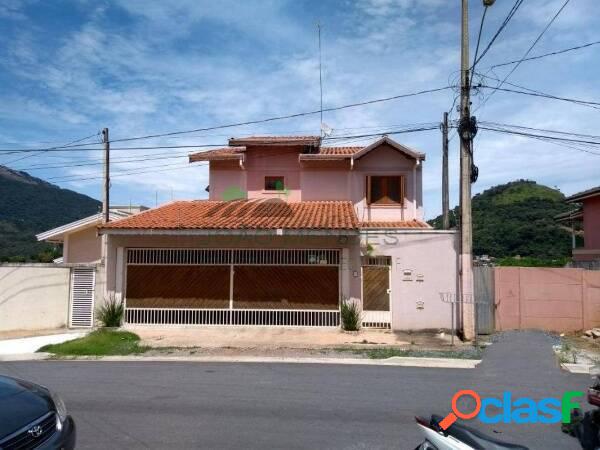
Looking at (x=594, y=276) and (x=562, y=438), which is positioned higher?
(x=594, y=276)

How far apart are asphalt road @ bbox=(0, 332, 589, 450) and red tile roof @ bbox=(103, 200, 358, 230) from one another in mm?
4882

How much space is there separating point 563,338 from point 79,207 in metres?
65.9

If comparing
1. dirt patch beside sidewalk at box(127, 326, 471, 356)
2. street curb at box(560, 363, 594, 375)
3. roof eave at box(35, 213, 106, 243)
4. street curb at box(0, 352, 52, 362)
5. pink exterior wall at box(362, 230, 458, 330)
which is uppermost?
roof eave at box(35, 213, 106, 243)

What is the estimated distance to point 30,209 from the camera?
60.5 metres

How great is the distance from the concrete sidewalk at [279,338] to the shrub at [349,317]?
0.60 feet

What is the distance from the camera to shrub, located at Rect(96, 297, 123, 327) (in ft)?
48.7

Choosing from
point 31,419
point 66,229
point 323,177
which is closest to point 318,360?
point 31,419

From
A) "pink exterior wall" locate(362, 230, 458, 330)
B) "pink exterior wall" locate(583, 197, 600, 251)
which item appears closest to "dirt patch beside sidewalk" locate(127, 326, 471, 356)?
"pink exterior wall" locate(362, 230, 458, 330)

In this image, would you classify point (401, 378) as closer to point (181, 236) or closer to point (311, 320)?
point (311, 320)

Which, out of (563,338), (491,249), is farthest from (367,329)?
(491,249)

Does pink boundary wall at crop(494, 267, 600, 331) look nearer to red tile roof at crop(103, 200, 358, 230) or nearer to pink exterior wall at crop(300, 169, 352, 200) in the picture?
red tile roof at crop(103, 200, 358, 230)

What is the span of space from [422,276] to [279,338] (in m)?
4.39

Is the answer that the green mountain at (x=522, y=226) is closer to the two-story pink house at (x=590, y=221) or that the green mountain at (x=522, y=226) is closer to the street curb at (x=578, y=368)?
the two-story pink house at (x=590, y=221)

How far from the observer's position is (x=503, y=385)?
825 centimetres
